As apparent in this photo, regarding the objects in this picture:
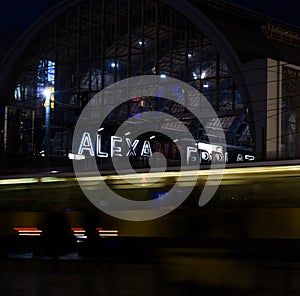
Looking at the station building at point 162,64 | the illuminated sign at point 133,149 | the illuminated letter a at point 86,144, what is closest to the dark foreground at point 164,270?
the station building at point 162,64

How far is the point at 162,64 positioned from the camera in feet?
172

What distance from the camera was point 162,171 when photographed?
2078 centimetres

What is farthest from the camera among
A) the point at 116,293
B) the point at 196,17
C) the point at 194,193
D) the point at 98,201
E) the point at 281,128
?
the point at 196,17

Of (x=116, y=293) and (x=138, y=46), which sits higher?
(x=138, y=46)

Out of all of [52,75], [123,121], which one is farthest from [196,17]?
[52,75]

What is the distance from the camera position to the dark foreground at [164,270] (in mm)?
14734

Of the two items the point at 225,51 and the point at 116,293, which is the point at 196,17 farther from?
the point at 116,293

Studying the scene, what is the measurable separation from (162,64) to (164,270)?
38156 mm

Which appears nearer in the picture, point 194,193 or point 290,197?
point 290,197

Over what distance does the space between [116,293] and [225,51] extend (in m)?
34.8

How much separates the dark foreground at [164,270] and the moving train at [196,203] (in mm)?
457

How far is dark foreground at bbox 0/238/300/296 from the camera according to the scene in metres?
14.7

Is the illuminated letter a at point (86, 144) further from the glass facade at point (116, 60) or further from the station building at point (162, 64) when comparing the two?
the station building at point (162, 64)

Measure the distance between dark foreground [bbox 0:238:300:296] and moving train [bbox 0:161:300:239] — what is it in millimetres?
457
